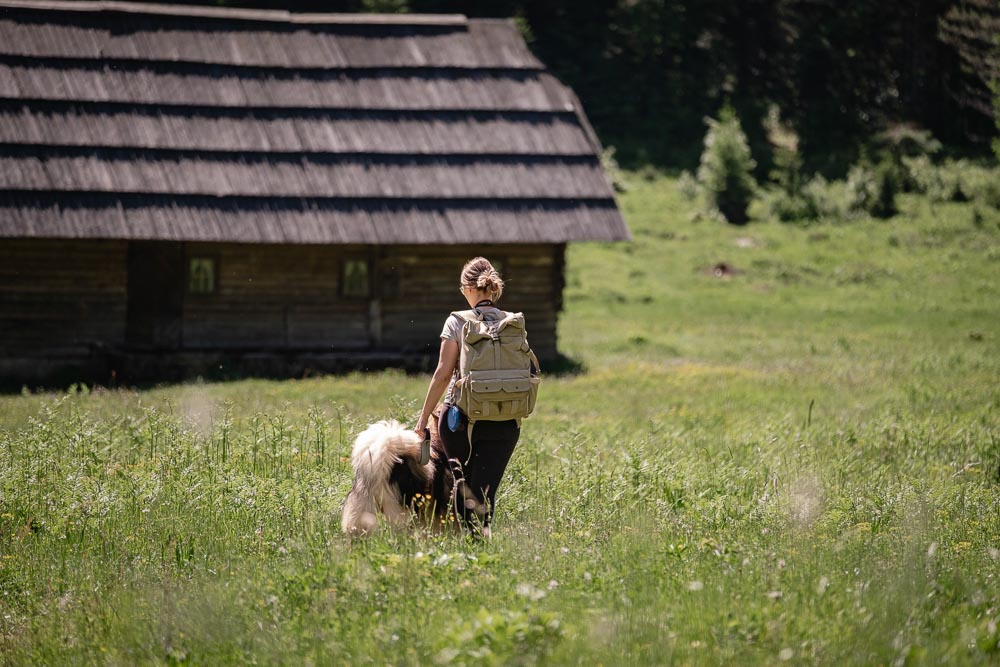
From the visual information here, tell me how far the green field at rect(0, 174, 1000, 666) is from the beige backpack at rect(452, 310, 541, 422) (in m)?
0.71

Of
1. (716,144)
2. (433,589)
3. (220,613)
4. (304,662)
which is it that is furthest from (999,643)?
(716,144)

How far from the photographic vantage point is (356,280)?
1841 cm

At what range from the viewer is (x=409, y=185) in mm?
18000

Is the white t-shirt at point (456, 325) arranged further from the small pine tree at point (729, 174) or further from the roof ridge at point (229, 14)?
the small pine tree at point (729, 174)

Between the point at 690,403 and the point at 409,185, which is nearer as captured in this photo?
the point at 690,403

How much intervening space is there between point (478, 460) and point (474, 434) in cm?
14

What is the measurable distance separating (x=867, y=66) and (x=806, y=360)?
102 ft

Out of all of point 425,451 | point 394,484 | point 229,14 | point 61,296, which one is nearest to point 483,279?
point 425,451

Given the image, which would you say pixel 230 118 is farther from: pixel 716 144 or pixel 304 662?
pixel 716 144

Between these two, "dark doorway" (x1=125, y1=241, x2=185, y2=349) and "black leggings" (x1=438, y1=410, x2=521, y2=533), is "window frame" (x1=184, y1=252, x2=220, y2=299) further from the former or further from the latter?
"black leggings" (x1=438, y1=410, x2=521, y2=533)

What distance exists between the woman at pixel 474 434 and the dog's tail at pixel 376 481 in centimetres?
18

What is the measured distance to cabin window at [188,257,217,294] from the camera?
17.7 m

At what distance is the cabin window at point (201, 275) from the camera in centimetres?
1766

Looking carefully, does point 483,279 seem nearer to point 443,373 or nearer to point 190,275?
point 443,373
